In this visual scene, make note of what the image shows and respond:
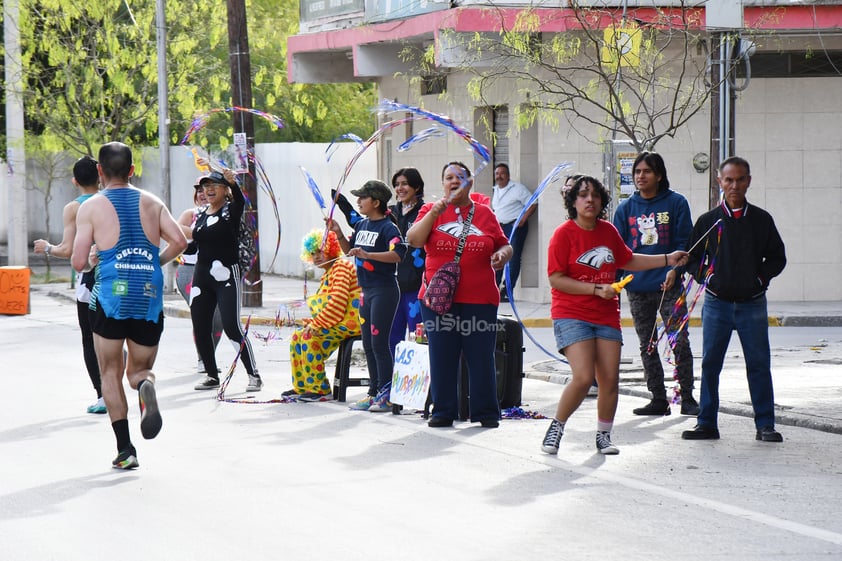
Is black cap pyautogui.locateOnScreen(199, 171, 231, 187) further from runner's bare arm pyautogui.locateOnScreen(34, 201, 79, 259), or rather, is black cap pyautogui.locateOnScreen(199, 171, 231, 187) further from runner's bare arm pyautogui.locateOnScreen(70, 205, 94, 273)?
runner's bare arm pyautogui.locateOnScreen(70, 205, 94, 273)

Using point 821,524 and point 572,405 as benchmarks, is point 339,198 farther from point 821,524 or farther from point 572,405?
point 821,524

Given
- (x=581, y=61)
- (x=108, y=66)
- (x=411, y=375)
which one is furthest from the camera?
(x=108, y=66)

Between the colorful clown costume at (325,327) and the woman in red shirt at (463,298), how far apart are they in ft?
4.92

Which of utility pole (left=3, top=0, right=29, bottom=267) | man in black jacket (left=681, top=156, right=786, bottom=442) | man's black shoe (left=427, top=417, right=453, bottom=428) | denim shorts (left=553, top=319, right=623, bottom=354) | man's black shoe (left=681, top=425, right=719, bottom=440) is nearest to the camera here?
denim shorts (left=553, top=319, right=623, bottom=354)

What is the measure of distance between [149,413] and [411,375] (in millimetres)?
2794

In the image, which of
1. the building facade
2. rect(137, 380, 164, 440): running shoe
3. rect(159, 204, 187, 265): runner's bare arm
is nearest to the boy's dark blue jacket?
rect(159, 204, 187, 265): runner's bare arm

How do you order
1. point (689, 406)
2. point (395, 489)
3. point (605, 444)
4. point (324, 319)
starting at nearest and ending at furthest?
point (395, 489)
point (605, 444)
point (689, 406)
point (324, 319)

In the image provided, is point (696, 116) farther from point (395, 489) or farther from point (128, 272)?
point (395, 489)

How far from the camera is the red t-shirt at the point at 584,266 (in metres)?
8.84

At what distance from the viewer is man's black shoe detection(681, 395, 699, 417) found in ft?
35.2

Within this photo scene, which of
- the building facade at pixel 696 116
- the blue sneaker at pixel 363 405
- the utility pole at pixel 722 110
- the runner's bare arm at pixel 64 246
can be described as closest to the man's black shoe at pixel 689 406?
the blue sneaker at pixel 363 405

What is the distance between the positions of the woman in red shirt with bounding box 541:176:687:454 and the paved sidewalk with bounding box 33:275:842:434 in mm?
1964

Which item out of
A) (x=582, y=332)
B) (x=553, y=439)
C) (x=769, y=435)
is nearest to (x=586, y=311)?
(x=582, y=332)

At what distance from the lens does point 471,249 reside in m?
9.73
